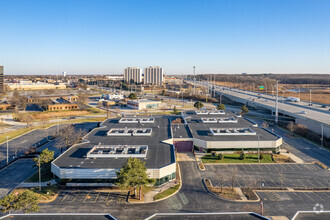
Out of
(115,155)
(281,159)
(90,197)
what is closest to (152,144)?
(115,155)

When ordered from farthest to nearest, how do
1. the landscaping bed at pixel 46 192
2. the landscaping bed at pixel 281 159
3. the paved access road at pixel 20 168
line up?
the landscaping bed at pixel 281 159 < the paved access road at pixel 20 168 < the landscaping bed at pixel 46 192

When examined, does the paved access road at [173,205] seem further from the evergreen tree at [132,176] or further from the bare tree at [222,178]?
the bare tree at [222,178]

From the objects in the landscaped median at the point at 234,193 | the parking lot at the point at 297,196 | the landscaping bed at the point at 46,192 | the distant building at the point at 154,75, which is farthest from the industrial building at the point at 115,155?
the distant building at the point at 154,75

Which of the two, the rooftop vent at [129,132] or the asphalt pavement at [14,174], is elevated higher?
the rooftop vent at [129,132]

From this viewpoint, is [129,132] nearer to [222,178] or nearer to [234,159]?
[234,159]

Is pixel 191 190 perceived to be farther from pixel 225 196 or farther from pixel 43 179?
pixel 43 179
